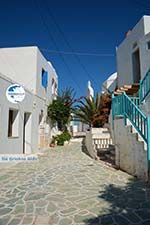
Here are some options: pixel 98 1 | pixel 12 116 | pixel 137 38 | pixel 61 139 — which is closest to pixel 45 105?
pixel 61 139

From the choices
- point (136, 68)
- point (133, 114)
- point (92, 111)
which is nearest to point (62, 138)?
point (92, 111)

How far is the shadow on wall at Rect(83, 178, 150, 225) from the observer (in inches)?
155

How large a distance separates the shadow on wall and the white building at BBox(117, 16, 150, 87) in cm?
841

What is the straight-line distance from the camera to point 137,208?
14.7 feet

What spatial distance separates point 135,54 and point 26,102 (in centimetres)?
787

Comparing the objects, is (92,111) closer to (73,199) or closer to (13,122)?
(13,122)

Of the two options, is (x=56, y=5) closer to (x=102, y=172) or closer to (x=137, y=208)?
(x=102, y=172)

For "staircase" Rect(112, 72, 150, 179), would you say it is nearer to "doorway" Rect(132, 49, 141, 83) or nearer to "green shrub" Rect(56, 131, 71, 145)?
"doorway" Rect(132, 49, 141, 83)

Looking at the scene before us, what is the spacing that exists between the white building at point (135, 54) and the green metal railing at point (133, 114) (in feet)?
13.7

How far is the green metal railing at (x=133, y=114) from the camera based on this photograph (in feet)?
21.9

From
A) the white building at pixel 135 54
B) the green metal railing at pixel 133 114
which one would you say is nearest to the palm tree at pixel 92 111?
the white building at pixel 135 54

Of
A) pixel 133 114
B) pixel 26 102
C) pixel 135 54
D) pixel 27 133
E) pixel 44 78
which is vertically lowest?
pixel 27 133

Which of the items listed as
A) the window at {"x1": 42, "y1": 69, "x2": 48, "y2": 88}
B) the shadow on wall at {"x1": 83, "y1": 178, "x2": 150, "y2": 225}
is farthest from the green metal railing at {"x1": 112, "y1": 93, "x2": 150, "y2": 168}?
the window at {"x1": 42, "y1": 69, "x2": 48, "y2": 88}

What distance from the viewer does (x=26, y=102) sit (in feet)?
40.7
